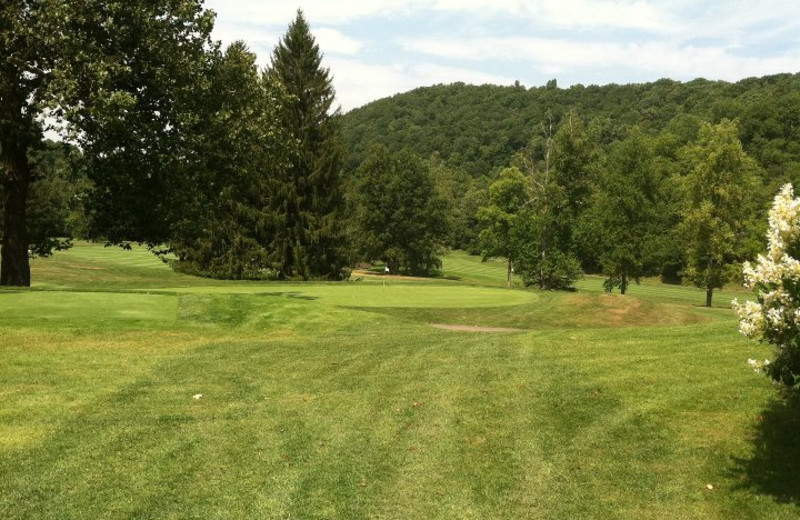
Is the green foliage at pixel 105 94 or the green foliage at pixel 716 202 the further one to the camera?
the green foliage at pixel 716 202

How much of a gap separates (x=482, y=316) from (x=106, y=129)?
48.9ft

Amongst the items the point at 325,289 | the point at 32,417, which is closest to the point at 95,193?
the point at 325,289

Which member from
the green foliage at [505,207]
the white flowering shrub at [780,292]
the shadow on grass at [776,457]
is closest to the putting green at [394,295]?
the shadow on grass at [776,457]

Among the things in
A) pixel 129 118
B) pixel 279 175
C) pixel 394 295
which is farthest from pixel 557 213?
pixel 129 118

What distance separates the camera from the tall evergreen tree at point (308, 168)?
48.2 meters

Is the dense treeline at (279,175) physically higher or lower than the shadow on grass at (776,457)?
higher

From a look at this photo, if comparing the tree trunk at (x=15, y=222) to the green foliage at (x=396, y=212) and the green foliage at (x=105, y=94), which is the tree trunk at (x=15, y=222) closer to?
the green foliage at (x=105, y=94)

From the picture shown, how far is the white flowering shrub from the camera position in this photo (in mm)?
6113

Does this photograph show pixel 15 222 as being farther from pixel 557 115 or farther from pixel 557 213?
pixel 557 115

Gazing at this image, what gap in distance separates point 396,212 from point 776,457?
6932 cm

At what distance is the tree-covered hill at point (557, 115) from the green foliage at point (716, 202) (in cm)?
5466

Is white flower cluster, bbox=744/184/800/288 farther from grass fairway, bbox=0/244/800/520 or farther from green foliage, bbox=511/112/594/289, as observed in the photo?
green foliage, bbox=511/112/594/289

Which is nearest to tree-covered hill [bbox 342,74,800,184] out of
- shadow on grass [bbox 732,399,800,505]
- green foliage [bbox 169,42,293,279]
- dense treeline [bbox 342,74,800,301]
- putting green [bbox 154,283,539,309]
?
dense treeline [bbox 342,74,800,301]

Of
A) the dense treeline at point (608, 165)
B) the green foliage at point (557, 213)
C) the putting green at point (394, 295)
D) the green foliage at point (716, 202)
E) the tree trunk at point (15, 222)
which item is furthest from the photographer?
the green foliage at point (557, 213)
